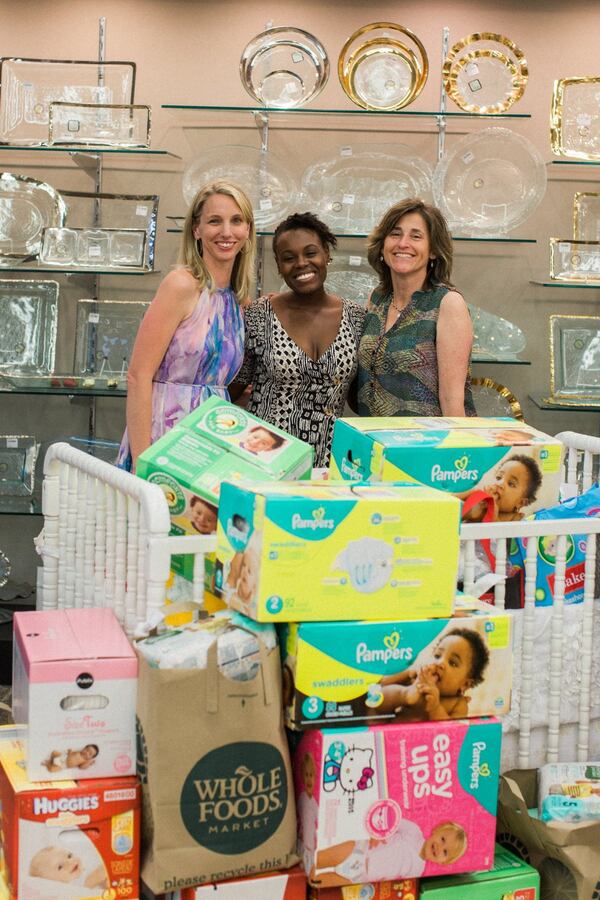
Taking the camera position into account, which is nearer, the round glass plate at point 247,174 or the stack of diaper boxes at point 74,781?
the stack of diaper boxes at point 74,781

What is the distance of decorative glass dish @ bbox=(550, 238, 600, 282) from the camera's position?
4.23 meters

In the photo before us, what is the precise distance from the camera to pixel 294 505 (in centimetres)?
202

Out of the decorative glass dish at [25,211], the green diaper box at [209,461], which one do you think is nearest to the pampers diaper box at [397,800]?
the green diaper box at [209,461]

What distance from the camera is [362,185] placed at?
14.1 feet

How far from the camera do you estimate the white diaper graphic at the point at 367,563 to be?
2.07 meters

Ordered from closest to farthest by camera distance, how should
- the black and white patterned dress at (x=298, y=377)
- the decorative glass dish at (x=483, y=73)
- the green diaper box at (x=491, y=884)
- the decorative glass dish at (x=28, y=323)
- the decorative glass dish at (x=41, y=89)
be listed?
the green diaper box at (x=491, y=884)
the black and white patterned dress at (x=298, y=377)
the decorative glass dish at (x=483, y=73)
the decorative glass dish at (x=41, y=89)
the decorative glass dish at (x=28, y=323)

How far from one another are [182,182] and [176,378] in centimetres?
143

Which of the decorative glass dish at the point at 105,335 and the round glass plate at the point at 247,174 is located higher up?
the round glass plate at the point at 247,174

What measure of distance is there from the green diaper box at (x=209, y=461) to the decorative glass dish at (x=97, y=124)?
1974 millimetres

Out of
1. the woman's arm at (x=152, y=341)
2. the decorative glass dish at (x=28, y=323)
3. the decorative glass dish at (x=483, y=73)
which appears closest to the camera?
the woman's arm at (x=152, y=341)

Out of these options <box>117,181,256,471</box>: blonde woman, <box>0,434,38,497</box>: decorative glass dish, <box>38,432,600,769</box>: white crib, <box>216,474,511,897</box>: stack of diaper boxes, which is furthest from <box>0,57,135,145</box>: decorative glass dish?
<box>216,474,511,897</box>: stack of diaper boxes

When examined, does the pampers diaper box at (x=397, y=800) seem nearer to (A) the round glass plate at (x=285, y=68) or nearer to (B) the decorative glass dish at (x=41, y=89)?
(A) the round glass plate at (x=285, y=68)

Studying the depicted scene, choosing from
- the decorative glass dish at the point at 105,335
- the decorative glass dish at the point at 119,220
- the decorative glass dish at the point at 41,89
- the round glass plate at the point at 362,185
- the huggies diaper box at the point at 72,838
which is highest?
the decorative glass dish at the point at 41,89

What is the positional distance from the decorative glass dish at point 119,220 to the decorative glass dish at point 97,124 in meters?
0.22
